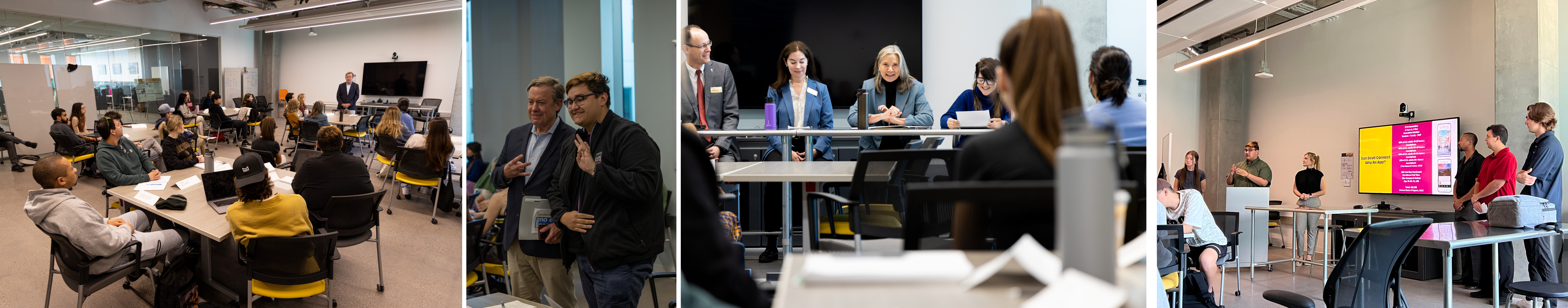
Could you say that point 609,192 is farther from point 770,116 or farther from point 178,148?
point 178,148

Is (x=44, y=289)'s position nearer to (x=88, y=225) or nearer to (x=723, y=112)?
(x=88, y=225)

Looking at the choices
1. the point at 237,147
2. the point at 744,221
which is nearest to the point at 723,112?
the point at 744,221

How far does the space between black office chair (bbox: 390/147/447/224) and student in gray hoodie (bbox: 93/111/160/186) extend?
1800 millimetres

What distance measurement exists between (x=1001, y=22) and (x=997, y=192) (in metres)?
0.25

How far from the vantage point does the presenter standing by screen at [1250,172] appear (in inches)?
269

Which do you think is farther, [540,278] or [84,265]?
[84,265]

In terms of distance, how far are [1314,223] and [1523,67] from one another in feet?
6.73

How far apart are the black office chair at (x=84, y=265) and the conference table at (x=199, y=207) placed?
0.26 metres

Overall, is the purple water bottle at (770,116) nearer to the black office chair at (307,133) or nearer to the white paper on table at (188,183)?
the black office chair at (307,133)

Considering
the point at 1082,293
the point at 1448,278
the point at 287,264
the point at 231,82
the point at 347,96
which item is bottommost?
the point at 1448,278

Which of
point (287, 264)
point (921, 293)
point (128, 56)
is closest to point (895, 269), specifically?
point (921, 293)

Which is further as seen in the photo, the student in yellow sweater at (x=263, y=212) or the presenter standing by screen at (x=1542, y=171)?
the presenter standing by screen at (x=1542, y=171)

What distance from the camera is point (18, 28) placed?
4.84 metres

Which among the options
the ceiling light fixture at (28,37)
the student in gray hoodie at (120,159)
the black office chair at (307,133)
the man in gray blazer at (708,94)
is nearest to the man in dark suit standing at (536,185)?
the man in gray blazer at (708,94)
